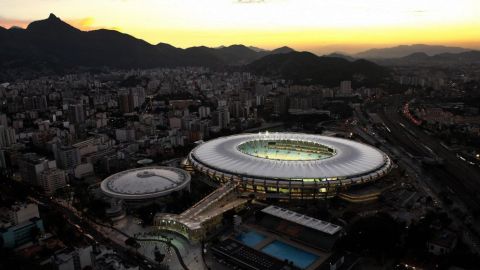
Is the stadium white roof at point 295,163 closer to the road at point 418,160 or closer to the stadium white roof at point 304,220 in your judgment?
the stadium white roof at point 304,220

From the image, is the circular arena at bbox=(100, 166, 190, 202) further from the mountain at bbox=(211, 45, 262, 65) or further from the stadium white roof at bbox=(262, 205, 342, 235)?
the mountain at bbox=(211, 45, 262, 65)

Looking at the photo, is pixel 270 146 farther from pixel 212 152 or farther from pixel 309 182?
pixel 309 182

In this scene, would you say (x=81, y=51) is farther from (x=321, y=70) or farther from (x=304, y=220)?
(x=304, y=220)

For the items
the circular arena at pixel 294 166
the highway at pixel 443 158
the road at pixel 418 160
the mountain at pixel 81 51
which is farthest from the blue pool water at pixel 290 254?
the mountain at pixel 81 51

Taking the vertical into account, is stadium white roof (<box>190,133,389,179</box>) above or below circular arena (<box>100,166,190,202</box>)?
above

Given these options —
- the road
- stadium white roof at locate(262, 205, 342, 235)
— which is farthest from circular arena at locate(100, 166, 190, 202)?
the road

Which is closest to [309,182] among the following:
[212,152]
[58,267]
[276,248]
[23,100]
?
[276,248]

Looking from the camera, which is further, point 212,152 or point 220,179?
point 212,152
